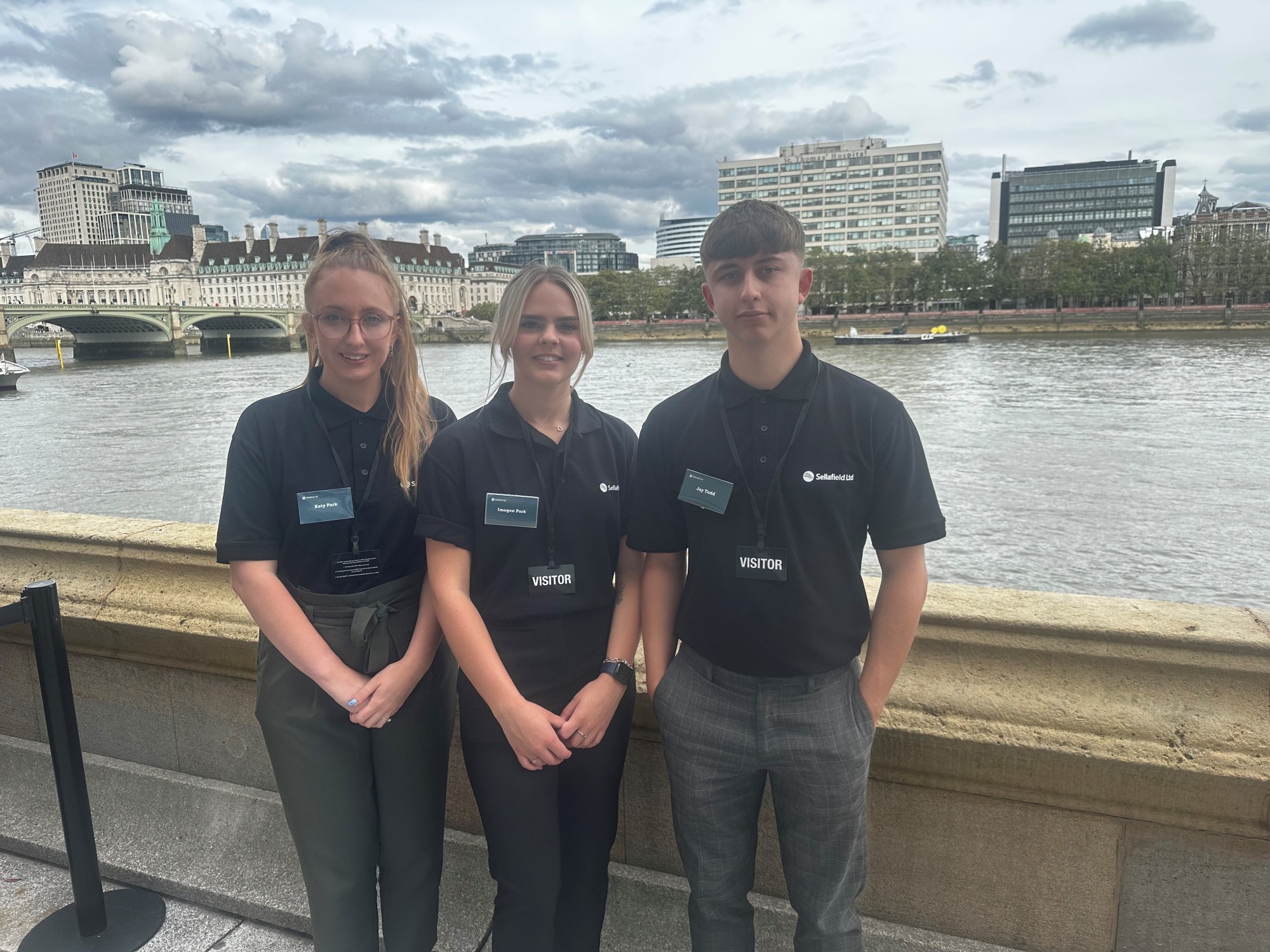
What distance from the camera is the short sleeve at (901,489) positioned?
1.46 m

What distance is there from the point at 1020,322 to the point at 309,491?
225ft

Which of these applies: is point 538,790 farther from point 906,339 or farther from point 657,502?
point 906,339

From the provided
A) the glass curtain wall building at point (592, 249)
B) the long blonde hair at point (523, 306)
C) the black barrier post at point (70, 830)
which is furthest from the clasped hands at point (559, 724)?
the glass curtain wall building at point (592, 249)

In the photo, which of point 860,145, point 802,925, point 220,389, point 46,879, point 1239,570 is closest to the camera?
point 802,925

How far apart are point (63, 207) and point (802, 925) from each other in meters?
188

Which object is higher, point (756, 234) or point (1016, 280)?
point (1016, 280)

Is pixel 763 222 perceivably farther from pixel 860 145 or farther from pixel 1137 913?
pixel 860 145

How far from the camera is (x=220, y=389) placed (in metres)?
30.0

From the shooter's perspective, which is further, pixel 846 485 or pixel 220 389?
pixel 220 389

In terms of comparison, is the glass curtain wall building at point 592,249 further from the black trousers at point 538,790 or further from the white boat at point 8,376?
the black trousers at point 538,790

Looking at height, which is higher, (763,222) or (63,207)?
(63,207)

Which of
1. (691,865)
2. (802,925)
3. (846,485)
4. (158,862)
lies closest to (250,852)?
(158,862)

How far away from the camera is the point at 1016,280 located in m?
73.1

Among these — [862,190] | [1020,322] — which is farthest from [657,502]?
[862,190]
